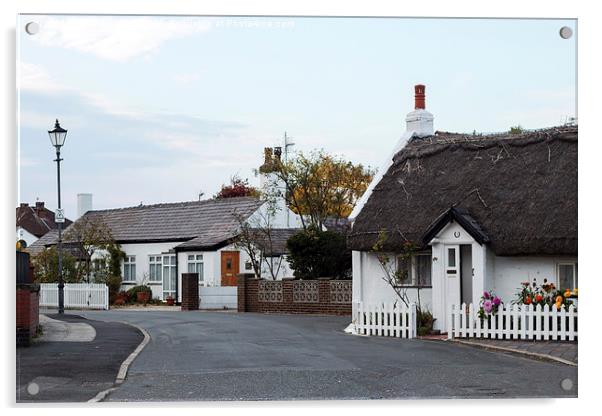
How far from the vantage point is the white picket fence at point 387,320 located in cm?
1938

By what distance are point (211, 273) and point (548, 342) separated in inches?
814

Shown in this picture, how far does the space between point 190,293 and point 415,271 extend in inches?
525

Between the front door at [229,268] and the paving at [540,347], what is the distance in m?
19.1

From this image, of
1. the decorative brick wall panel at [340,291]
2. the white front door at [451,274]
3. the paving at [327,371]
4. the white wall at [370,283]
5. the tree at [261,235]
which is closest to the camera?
the paving at [327,371]

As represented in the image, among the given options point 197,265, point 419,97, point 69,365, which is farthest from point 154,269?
point 69,365

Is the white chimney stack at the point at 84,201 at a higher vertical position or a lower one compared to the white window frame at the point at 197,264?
higher

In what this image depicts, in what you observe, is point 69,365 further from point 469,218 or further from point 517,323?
point 469,218

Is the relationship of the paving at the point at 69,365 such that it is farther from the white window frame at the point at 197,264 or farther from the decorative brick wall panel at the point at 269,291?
the white window frame at the point at 197,264

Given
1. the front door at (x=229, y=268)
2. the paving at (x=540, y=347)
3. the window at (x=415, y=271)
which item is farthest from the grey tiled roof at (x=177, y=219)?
the paving at (x=540, y=347)

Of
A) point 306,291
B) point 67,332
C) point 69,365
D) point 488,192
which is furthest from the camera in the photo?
point 306,291

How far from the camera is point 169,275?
38312mm

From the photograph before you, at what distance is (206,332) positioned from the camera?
20.7 m

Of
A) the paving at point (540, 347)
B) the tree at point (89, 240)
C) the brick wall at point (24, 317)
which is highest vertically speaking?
the tree at point (89, 240)

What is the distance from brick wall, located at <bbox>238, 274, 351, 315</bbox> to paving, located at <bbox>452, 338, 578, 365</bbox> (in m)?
10.8
